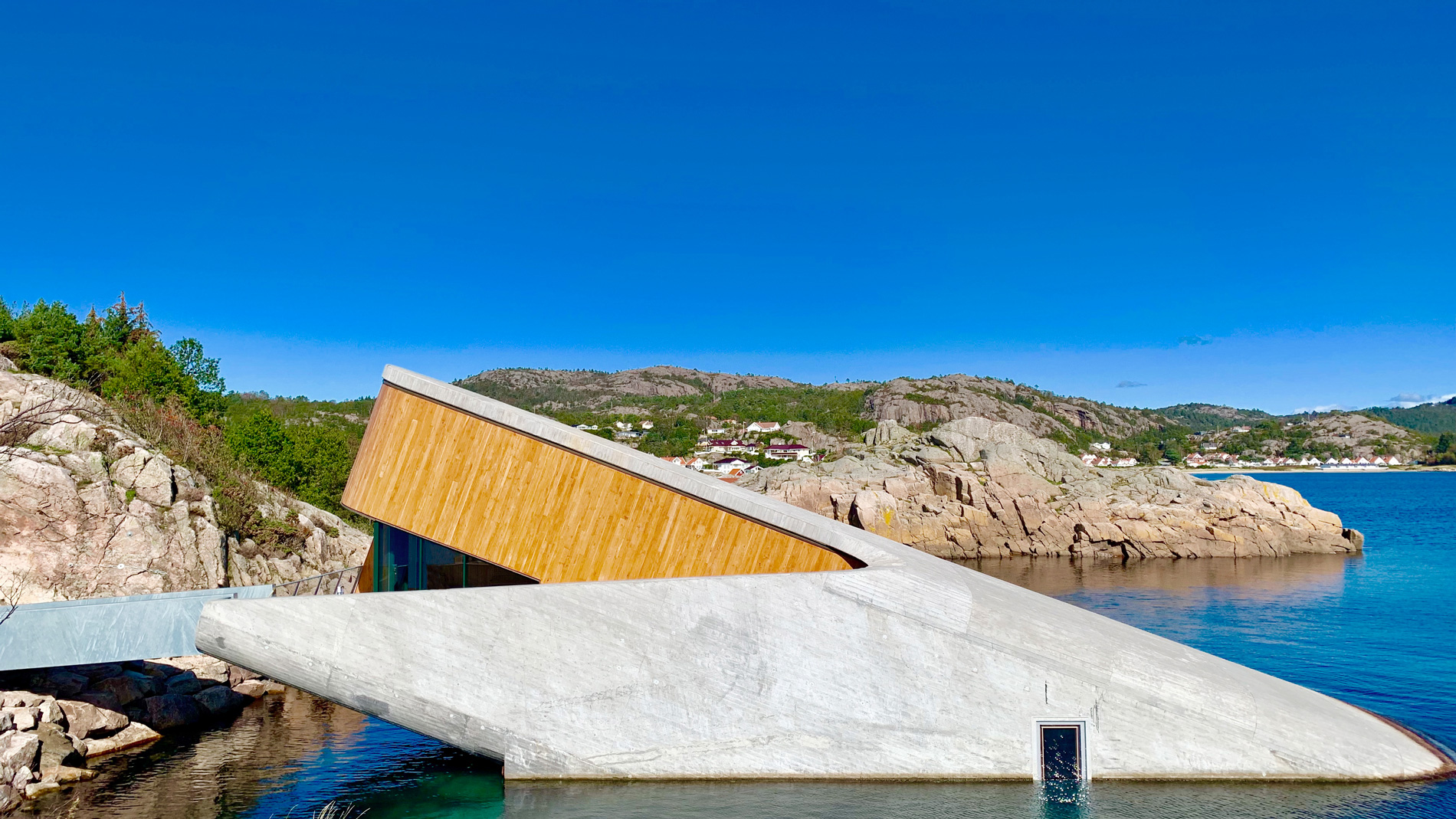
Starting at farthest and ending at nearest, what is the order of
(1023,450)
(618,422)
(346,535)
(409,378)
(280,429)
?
(618,422), (1023,450), (280,429), (346,535), (409,378)

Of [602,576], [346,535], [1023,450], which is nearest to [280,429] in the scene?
[346,535]

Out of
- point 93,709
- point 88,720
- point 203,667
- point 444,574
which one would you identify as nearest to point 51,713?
point 88,720

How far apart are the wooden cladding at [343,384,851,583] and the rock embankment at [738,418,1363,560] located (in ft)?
146

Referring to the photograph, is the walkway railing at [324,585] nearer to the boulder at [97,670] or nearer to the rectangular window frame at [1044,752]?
the boulder at [97,670]

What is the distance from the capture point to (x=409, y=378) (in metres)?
15.3

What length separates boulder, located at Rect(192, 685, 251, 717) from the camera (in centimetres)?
1836

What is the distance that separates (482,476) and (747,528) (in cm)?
508

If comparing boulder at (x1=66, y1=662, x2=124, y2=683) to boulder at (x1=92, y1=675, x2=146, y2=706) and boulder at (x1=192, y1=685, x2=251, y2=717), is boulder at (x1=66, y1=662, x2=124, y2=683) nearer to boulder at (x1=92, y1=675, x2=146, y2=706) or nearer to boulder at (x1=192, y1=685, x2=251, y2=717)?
boulder at (x1=92, y1=675, x2=146, y2=706)

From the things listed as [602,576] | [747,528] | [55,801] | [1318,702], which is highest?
[747,528]

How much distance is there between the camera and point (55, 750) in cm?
1440

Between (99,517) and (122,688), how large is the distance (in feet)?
22.1

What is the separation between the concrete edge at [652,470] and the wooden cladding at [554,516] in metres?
0.15

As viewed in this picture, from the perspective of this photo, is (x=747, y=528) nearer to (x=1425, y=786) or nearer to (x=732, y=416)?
(x=1425, y=786)

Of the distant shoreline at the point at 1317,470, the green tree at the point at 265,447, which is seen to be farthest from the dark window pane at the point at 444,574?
the distant shoreline at the point at 1317,470
